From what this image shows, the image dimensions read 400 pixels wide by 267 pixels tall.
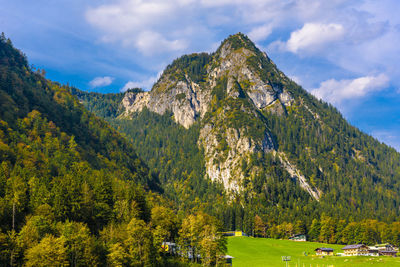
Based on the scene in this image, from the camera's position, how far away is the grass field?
122m

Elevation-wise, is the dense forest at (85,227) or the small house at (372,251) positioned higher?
the dense forest at (85,227)

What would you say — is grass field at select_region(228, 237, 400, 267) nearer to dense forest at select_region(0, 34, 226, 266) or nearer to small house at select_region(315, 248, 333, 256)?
small house at select_region(315, 248, 333, 256)

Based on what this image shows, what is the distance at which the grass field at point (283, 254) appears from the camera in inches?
4800

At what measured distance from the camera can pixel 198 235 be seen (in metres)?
108

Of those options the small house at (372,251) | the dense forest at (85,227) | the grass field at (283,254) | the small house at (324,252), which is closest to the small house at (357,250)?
the small house at (372,251)

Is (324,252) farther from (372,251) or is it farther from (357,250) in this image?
(372,251)

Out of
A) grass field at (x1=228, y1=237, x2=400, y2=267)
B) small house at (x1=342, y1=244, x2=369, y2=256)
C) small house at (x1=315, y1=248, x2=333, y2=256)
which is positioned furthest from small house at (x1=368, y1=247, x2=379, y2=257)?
small house at (x1=315, y1=248, x2=333, y2=256)

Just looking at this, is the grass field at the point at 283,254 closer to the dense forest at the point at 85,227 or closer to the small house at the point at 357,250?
the small house at the point at 357,250

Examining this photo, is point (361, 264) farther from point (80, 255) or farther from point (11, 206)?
point (11, 206)

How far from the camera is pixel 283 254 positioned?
496 ft

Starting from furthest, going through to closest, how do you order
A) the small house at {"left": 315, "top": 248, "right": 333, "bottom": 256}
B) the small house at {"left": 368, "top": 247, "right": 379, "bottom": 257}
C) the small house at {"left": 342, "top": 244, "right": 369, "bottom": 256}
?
the small house at {"left": 368, "top": 247, "right": 379, "bottom": 257}
the small house at {"left": 342, "top": 244, "right": 369, "bottom": 256}
the small house at {"left": 315, "top": 248, "right": 333, "bottom": 256}

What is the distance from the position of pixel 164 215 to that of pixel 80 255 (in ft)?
134

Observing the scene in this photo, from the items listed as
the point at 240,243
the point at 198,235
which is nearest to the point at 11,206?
the point at 198,235

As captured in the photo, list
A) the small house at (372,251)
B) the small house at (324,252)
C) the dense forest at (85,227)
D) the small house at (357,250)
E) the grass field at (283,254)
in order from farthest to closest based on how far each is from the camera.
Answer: the small house at (372,251)
the small house at (357,250)
the small house at (324,252)
the grass field at (283,254)
the dense forest at (85,227)
